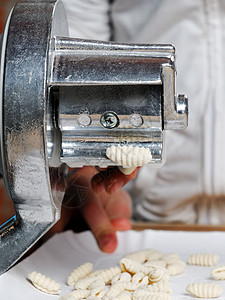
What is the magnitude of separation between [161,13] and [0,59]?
68 centimetres

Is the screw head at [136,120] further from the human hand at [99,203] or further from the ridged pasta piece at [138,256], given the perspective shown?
the ridged pasta piece at [138,256]

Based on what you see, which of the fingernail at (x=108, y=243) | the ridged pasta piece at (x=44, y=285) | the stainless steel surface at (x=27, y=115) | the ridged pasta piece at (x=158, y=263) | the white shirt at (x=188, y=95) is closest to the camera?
the stainless steel surface at (x=27, y=115)

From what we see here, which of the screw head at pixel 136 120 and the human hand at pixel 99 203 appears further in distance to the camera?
the human hand at pixel 99 203

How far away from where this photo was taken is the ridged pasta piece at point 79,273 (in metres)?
0.72

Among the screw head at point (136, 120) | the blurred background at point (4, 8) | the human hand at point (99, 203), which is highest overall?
the blurred background at point (4, 8)

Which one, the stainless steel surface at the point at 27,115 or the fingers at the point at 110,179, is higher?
the stainless steel surface at the point at 27,115

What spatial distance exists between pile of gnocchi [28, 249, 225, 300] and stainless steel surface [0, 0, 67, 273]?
0.09 metres

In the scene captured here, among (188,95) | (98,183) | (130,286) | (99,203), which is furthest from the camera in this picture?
(188,95)

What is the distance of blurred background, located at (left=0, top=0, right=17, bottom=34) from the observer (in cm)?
67

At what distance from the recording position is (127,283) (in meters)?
0.67

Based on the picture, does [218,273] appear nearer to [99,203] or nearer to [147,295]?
[147,295]

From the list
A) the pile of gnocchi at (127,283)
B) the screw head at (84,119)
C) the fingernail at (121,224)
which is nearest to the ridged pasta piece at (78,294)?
the pile of gnocchi at (127,283)

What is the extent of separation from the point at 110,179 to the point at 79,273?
151mm

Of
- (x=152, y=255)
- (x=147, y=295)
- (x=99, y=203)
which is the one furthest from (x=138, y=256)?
(x=147, y=295)
